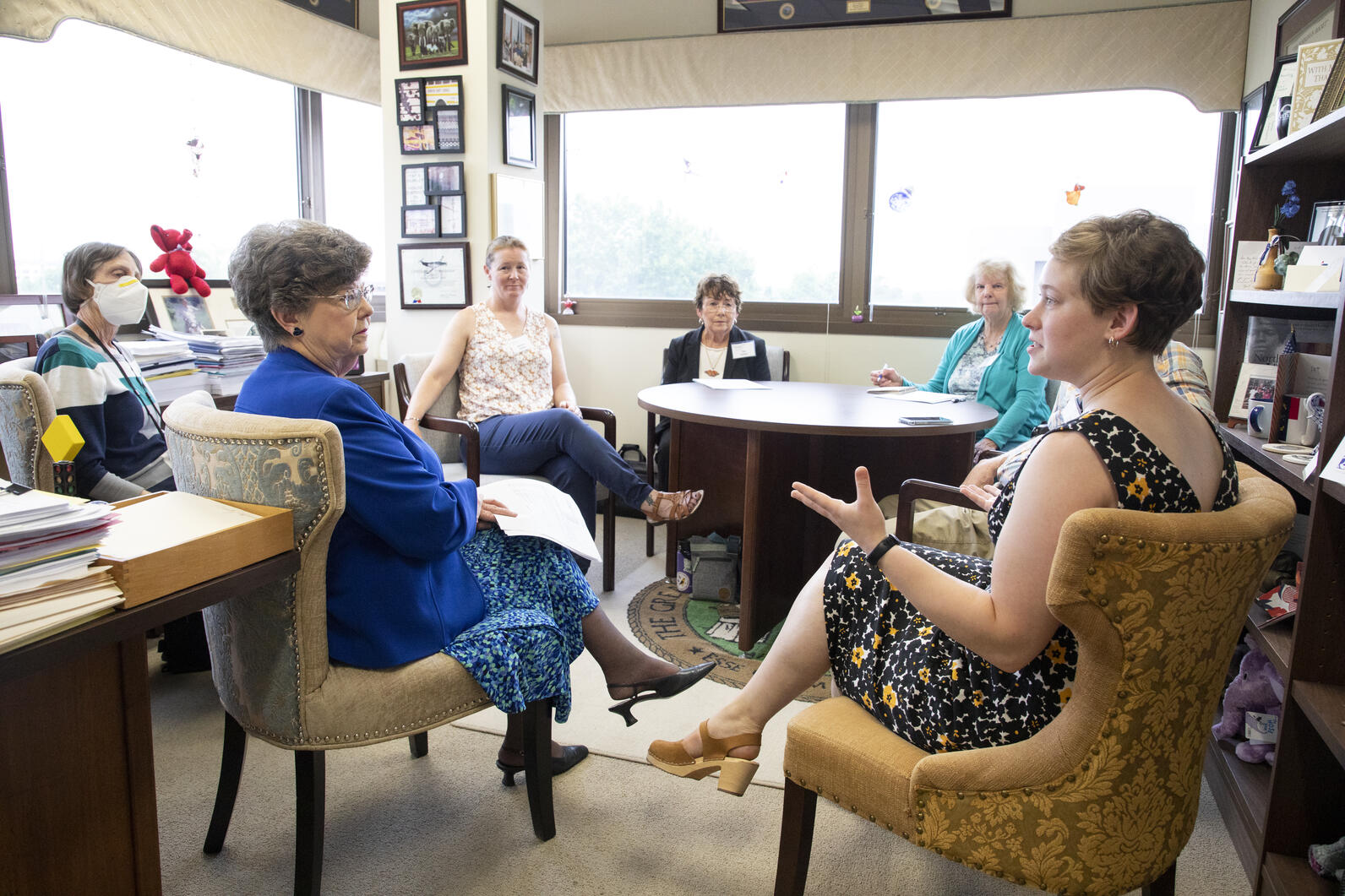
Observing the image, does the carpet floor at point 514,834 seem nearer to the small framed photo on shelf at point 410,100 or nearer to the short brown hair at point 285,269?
the short brown hair at point 285,269

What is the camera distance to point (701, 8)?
4512 mm

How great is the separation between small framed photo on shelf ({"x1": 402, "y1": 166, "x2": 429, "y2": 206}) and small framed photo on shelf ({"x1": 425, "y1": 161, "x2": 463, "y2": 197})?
3 centimetres

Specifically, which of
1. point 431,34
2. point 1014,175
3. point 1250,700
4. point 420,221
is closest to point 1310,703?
point 1250,700

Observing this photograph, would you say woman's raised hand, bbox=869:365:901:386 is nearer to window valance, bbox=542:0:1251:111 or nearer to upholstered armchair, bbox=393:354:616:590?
upholstered armchair, bbox=393:354:616:590

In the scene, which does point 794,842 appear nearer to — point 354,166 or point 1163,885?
point 1163,885

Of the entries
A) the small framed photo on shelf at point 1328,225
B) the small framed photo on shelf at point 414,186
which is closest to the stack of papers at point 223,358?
the small framed photo on shelf at point 414,186

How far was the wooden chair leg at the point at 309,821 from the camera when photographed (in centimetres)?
156

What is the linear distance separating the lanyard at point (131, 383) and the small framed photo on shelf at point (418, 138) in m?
1.94

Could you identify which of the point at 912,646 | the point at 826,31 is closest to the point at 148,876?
the point at 912,646

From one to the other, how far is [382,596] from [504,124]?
123 inches

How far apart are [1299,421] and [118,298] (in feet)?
9.82

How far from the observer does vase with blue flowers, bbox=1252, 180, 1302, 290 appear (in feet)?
6.92

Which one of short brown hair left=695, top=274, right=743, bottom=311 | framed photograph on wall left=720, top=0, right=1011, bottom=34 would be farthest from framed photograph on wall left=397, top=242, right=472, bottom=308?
framed photograph on wall left=720, top=0, right=1011, bottom=34

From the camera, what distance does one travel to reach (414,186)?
13.7 ft
